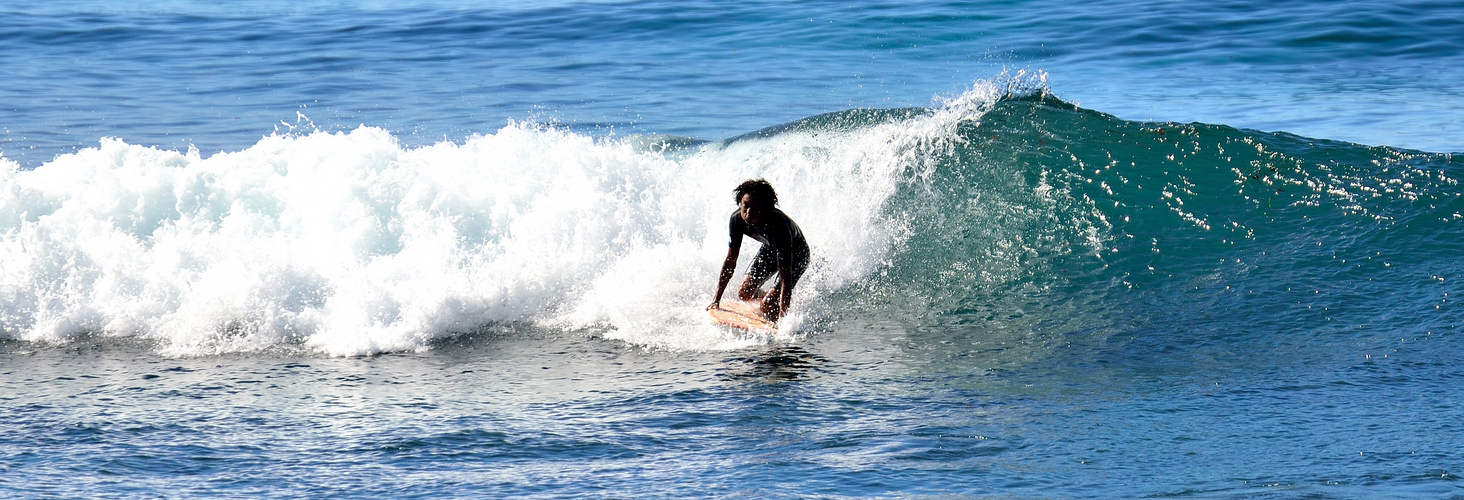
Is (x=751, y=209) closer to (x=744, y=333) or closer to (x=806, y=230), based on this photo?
(x=744, y=333)

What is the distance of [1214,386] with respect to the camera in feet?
19.6

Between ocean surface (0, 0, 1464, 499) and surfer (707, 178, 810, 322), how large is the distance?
0.20 metres

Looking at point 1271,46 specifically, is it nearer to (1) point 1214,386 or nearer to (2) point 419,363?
(1) point 1214,386

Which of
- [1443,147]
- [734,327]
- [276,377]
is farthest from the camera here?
[1443,147]

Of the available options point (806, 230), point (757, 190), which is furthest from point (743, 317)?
point (806, 230)

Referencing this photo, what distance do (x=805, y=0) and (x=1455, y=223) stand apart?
16.5 m

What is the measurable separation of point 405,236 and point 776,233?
10.2 ft

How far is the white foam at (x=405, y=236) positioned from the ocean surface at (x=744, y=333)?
30 mm

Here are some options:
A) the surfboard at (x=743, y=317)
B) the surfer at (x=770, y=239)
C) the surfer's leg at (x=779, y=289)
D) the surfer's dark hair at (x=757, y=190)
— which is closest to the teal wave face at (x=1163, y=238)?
the surfer's leg at (x=779, y=289)

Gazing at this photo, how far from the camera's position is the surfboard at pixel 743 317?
7152mm

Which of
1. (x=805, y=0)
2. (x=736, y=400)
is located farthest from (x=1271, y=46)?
(x=736, y=400)

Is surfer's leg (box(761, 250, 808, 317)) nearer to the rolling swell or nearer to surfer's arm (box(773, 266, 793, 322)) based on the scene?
surfer's arm (box(773, 266, 793, 322))

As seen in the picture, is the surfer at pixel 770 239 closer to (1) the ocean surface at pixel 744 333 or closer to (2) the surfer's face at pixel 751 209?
(2) the surfer's face at pixel 751 209

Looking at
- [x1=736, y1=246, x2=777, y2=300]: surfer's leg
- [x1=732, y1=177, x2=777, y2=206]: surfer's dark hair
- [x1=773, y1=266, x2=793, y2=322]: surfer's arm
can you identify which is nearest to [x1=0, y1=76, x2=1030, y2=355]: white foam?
[x1=773, y1=266, x2=793, y2=322]: surfer's arm
